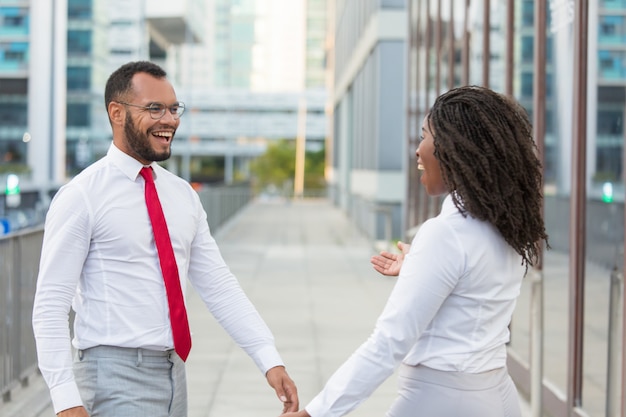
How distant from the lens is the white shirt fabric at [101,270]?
3178 millimetres

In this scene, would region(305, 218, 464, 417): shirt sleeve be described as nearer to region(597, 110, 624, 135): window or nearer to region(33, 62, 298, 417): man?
region(33, 62, 298, 417): man

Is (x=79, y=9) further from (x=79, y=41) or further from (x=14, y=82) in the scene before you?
(x=14, y=82)

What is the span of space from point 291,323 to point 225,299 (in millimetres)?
8134

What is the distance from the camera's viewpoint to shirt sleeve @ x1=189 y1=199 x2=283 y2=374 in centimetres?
368

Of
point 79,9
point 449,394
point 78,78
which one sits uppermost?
point 79,9

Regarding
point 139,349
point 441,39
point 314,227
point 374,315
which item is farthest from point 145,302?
point 314,227

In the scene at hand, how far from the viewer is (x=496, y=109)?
2.77 m

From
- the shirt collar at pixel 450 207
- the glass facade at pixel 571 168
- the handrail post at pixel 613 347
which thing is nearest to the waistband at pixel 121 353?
the shirt collar at pixel 450 207

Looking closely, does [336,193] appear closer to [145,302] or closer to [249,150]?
[145,302]

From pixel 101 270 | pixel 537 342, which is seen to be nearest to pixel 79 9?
pixel 537 342

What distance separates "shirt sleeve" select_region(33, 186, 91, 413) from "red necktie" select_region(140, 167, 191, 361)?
19 centimetres

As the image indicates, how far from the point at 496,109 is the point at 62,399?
141 cm

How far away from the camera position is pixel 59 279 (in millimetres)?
3182

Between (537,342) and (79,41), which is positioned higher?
(79,41)
